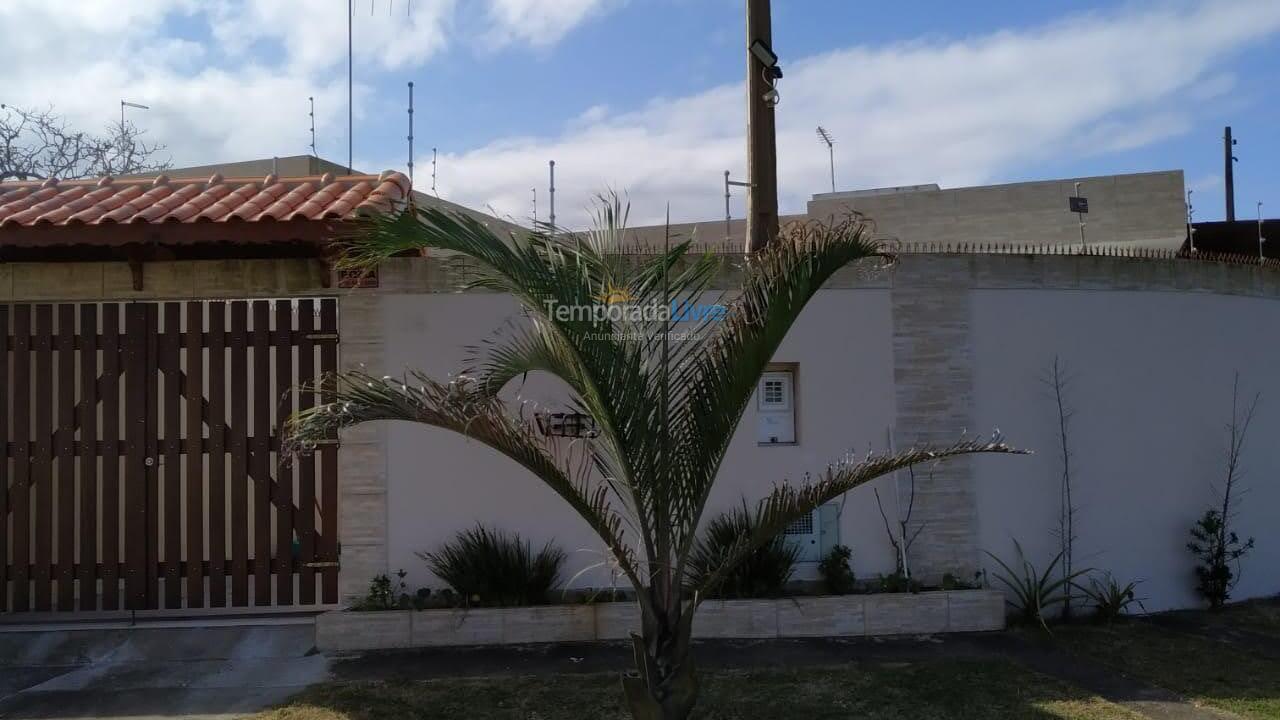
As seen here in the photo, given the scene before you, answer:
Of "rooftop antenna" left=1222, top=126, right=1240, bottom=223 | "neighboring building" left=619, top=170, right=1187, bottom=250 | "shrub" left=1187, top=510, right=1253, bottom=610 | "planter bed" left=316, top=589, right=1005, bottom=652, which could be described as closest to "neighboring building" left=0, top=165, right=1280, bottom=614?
"shrub" left=1187, top=510, right=1253, bottom=610

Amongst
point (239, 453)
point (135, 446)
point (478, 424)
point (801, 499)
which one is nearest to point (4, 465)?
point (135, 446)

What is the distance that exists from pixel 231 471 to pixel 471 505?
6.47ft

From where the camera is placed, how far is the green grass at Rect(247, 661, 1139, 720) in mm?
5219

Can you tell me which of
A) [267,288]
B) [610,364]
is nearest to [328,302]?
[267,288]

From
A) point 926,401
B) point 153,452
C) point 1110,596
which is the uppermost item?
point 926,401

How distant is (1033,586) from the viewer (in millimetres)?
7266

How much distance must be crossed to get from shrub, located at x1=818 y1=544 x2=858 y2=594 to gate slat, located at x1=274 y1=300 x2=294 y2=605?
4.27 m

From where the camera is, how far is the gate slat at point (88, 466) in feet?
23.6

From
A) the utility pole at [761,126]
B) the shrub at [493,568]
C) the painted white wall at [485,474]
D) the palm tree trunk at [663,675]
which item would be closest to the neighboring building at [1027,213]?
the utility pole at [761,126]

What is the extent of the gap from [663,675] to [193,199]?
214 inches

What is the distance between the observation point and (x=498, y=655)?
643cm

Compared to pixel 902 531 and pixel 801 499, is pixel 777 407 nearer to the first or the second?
pixel 902 531

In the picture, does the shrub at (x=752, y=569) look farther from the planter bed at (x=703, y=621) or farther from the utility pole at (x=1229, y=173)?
the utility pole at (x=1229, y=173)

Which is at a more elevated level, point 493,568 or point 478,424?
point 478,424
